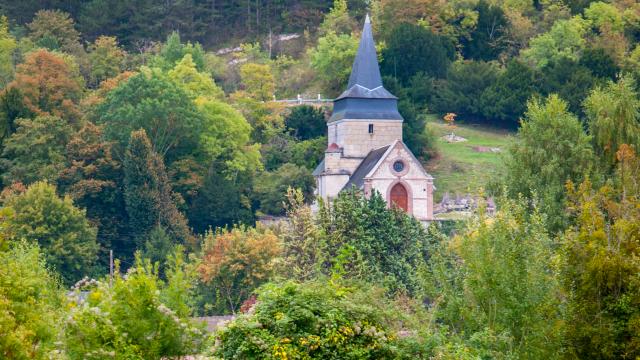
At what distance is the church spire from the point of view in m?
77.6

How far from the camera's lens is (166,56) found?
93.2 metres

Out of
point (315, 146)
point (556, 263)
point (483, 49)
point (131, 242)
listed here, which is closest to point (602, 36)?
point (483, 49)

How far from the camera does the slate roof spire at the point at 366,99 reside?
76.5 m

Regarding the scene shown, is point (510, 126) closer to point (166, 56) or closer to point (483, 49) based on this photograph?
point (483, 49)

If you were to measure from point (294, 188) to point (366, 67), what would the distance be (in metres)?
6.48

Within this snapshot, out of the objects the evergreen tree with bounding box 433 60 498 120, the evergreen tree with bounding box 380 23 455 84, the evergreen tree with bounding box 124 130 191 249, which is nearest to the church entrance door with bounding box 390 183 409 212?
the evergreen tree with bounding box 124 130 191 249

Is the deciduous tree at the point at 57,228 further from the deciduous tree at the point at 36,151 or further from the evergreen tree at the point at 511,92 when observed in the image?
the evergreen tree at the point at 511,92

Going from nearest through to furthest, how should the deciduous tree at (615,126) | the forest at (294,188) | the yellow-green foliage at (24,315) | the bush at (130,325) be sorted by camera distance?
the bush at (130,325) → the yellow-green foliage at (24,315) → the forest at (294,188) → the deciduous tree at (615,126)

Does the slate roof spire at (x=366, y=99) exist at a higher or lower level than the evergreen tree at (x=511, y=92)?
higher

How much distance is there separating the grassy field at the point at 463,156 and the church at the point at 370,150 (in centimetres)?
399

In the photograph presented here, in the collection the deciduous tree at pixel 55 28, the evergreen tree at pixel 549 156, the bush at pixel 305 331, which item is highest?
the bush at pixel 305 331

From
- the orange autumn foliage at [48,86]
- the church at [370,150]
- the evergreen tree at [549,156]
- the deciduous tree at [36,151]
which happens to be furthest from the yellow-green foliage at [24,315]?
the orange autumn foliage at [48,86]

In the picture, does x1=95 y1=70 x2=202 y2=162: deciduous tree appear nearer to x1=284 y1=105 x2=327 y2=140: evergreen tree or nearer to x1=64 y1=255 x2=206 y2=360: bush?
x1=284 y1=105 x2=327 y2=140: evergreen tree

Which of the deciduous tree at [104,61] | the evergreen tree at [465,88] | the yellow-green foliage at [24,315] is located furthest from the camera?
the deciduous tree at [104,61]
